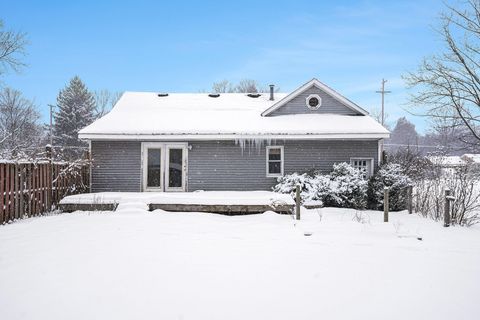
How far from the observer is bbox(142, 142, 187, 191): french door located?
47.6 feet

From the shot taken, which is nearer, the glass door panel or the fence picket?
the fence picket

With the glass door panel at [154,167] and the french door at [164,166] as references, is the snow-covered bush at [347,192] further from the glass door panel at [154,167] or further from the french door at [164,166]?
the glass door panel at [154,167]

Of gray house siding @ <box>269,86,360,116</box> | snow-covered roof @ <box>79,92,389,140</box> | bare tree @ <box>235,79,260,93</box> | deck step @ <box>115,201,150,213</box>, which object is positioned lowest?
deck step @ <box>115,201,150,213</box>

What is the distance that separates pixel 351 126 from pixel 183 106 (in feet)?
28.4

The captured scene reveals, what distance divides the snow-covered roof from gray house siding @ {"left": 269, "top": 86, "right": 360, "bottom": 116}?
12.1 inches

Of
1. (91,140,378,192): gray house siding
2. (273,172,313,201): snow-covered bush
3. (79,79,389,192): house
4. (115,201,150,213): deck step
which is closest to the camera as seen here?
(115,201,150,213): deck step

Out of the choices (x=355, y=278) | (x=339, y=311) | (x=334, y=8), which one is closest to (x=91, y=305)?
(x=339, y=311)

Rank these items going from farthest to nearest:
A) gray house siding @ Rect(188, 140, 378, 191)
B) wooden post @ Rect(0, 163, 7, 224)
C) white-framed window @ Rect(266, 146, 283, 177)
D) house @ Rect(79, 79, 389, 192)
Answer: white-framed window @ Rect(266, 146, 283, 177) < gray house siding @ Rect(188, 140, 378, 191) < house @ Rect(79, 79, 389, 192) < wooden post @ Rect(0, 163, 7, 224)

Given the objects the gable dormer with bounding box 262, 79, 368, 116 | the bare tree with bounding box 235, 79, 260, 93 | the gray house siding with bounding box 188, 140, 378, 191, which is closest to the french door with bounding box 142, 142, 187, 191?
the gray house siding with bounding box 188, 140, 378, 191

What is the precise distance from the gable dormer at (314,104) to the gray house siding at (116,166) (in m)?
6.49

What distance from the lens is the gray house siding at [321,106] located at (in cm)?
1591

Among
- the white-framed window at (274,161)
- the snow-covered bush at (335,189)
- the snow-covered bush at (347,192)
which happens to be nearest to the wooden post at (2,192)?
the snow-covered bush at (335,189)

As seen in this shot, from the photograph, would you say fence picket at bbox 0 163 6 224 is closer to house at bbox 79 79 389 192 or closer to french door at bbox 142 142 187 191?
house at bbox 79 79 389 192

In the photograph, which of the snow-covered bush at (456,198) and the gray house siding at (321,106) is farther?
the gray house siding at (321,106)
